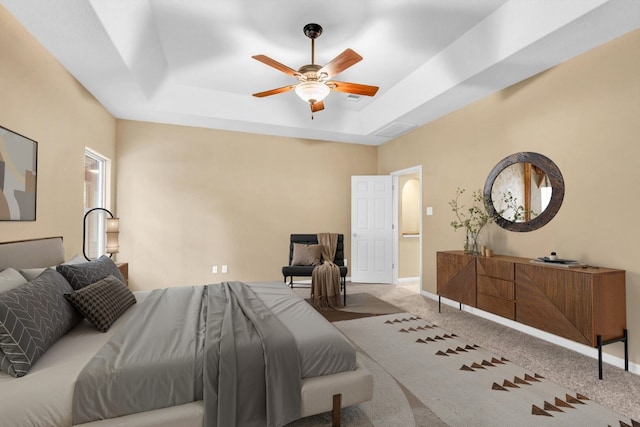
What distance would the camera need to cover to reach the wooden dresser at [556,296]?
95.3 inches

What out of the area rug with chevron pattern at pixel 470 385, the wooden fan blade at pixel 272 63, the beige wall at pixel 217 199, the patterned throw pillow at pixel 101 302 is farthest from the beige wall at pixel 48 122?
the area rug with chevron pattern at pixel 470 385

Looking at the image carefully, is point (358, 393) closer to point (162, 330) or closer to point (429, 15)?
point (162, 330)

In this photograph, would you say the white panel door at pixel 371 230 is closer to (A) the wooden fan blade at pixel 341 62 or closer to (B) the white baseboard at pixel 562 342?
(B) the white baseboard at pixel 562 342

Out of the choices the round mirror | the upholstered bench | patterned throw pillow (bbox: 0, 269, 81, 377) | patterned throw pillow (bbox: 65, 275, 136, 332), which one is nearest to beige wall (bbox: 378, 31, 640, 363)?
the round mirror

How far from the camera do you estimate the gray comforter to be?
4.59 ft

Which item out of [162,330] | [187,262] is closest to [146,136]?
[187,262]

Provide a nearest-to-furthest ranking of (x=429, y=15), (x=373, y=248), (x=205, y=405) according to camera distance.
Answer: (x=205, y=405), (x=429, y=15), (x=373, y=248)

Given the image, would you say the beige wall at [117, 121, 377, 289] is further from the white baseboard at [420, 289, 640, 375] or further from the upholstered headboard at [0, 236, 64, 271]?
the white baseboard at [420, 289, 640, 375]

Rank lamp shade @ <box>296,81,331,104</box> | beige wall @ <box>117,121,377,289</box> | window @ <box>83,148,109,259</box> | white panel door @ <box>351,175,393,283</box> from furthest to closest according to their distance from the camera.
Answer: white panel door @ <box>351,175,393,283</box>, beige wall @ <box>117,121,377,289</box>, window @ <box>83,148,109,259</box>, lamp shade @ <box>296,81,331,104</box>

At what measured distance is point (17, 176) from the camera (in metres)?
2.41

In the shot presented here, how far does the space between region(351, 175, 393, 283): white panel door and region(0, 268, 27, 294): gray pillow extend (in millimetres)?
4652

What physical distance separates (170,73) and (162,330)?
3554 millimetres

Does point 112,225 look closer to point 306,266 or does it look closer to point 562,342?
point 306,266

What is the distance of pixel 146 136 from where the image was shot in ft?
15.8
